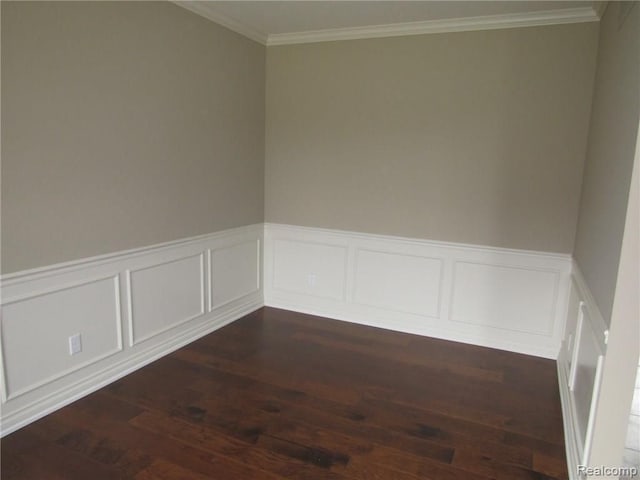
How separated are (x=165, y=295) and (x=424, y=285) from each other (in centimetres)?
205

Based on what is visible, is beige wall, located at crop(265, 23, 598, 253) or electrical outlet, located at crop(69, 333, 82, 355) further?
beige wall, located at crop(265, 23, 598, 253)

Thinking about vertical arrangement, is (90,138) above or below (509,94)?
below

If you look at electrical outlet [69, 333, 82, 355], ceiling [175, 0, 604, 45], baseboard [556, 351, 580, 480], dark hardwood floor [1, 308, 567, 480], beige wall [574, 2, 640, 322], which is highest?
ceiling [175, 0, 604, 45]

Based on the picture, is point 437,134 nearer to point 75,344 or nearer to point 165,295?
point 165,295

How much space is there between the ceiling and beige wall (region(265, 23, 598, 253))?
0.08m

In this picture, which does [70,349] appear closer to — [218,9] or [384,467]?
[384,467]

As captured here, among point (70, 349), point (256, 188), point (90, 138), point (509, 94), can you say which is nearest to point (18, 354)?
point (70, 349)

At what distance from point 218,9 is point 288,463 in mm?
3010

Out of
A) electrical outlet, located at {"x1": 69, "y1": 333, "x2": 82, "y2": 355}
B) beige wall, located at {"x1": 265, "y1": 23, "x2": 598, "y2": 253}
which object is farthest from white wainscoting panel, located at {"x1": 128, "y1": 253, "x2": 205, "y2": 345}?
beige wall, located at {"x1": 265, "y1": 23, "x2": 598, "y2": 253}

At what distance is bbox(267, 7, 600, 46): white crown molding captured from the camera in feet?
10.0

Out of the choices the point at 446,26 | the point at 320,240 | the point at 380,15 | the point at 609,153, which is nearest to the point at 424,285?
the point at 320,240

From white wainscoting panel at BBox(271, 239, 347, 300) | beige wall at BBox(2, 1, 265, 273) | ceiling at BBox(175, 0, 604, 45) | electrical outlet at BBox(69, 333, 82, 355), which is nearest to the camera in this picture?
beige wall at BBox(2, 1, 265, 273)

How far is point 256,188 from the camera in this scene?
415cm

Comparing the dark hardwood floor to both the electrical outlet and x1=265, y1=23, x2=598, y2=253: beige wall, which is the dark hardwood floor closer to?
the electrical outlet
